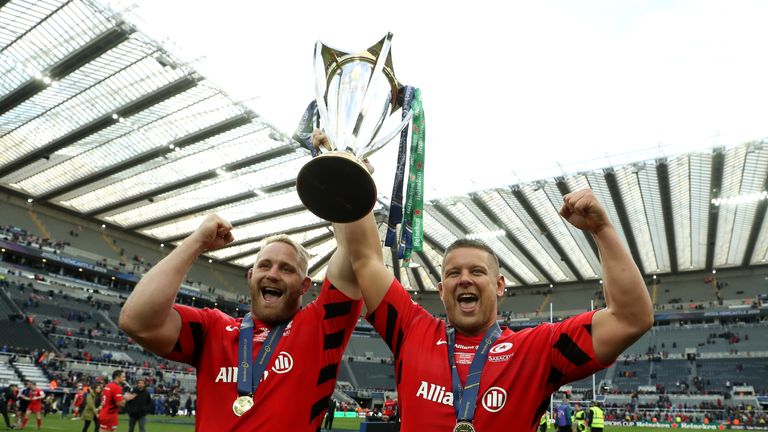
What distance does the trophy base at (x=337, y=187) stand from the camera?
2301 millimetres

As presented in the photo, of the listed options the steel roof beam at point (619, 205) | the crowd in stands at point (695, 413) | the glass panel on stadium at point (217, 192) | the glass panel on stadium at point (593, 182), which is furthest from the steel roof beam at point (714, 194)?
the glass panel on stadium at point (217, 192)

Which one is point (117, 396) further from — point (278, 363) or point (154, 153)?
point (154, 153)

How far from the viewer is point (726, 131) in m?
26.9

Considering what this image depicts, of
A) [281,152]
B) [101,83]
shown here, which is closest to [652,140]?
[281,152]

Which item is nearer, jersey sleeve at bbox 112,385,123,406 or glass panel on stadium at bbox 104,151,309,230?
jersey sleeve at bbox 112,385,123,406

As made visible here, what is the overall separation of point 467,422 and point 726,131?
29476mm

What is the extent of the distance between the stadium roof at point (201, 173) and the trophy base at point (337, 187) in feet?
80.1

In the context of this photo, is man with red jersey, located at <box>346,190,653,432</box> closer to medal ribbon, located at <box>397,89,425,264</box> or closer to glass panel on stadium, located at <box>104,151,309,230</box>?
medal ribbon, located at <box>397,89,425,264</box>

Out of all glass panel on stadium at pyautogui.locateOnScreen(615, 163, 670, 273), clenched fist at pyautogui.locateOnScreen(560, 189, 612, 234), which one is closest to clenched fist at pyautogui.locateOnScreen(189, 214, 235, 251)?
clenched fist at pyautogui.locateOnScreen(560, 189, 612, 234)

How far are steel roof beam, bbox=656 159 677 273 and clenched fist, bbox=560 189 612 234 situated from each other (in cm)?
3190

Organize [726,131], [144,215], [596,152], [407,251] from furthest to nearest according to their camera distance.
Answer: [144,215], [596,152], [726,131], [407,251]

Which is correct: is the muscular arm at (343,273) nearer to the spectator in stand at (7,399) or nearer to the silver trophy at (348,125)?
the silver trophy at (348,125)

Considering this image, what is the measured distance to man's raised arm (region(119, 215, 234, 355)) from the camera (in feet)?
7.32

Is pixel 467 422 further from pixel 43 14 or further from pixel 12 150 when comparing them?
pixel 12 150
